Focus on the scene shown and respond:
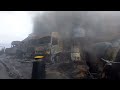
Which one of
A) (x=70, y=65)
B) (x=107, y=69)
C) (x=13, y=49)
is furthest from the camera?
(x=13, y=49)

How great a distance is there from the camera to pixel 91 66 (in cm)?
1252
